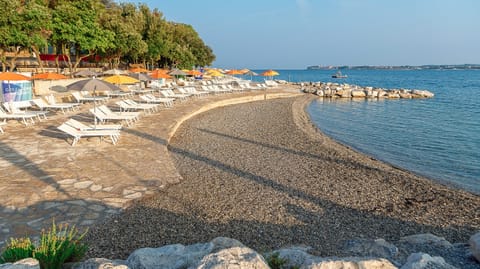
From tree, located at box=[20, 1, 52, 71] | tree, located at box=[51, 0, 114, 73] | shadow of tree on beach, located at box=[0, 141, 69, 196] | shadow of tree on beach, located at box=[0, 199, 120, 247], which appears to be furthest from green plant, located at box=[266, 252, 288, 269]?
tree, located at box=[51, 0, 114, 73]

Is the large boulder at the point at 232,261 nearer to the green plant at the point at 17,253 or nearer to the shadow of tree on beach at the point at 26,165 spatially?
the green plant at the point at 17,253

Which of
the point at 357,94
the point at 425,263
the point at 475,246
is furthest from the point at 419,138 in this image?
the point at 357,94

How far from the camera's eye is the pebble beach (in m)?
4.43

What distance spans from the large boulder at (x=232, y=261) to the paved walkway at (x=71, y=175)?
254cm

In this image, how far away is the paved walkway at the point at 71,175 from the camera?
4625 millimetres

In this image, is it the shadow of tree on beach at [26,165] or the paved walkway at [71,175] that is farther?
the shadow of tree on beach at [26,165]

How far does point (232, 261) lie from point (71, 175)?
472 cm

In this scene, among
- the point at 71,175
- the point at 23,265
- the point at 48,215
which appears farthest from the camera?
the point at 71,175

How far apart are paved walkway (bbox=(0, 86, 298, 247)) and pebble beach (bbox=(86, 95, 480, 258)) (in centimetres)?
39

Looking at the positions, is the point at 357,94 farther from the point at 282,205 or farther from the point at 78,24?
the point at 282,205

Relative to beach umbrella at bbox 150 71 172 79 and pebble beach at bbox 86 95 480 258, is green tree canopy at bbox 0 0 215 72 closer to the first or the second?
beach umbrella at bbox 150 71 172 79

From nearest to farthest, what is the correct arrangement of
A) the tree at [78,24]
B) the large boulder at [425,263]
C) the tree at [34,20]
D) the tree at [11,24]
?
the large boulder at [425,263]
the tree at [11,24]
the tree at [34,20]
the tree at [78,24]

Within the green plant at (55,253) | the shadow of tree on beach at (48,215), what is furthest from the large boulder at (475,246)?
the shadow of tree on beach at (48,215)

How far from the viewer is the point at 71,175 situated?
6.18m
